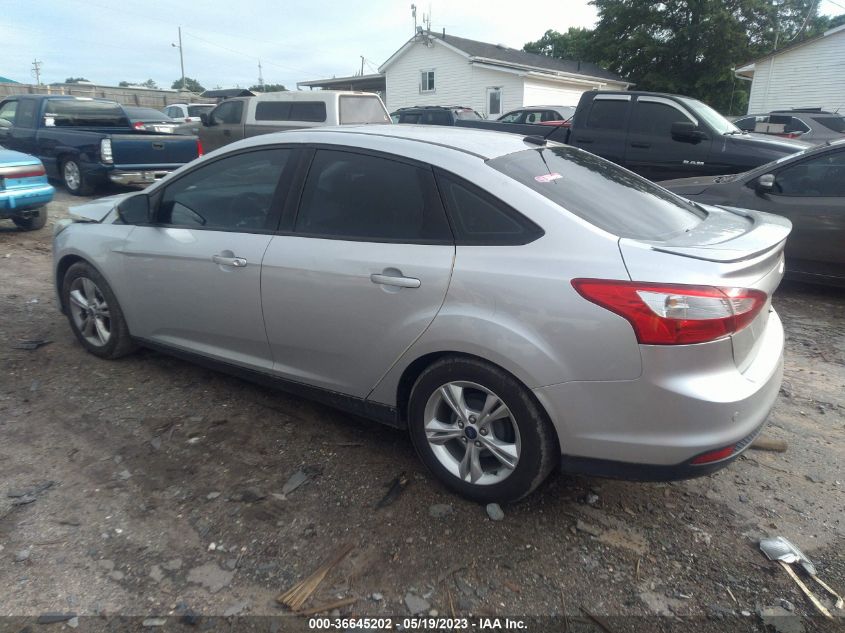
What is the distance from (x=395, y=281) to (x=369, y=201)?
0.52m

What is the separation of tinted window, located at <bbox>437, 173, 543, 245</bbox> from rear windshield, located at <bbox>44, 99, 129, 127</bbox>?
11200 millimetres

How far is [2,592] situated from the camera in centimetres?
247

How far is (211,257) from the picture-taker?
12.0ft

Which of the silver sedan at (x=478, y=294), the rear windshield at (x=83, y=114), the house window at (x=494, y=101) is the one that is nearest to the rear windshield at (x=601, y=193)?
the silver sedan at (x=478, y=294)

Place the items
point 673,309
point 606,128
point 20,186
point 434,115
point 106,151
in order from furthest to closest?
point 434,115 < point 106,151 < point 606,128 < point 20,186 < point 673,309

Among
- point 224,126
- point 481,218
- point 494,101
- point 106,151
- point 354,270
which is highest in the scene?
point 494,101

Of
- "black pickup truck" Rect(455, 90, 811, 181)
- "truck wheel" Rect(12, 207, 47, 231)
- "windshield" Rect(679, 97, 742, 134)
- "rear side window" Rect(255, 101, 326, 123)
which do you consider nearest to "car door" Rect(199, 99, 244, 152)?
"rear side window" Rect(255, 101, 326, 123)

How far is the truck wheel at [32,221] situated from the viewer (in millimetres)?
8956

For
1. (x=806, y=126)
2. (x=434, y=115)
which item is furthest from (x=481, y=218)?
(x=806, y=126)

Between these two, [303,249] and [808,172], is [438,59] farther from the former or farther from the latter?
[303,249]

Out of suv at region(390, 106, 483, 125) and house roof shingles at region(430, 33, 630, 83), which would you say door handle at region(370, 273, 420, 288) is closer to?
suv at region(390, 106, 483, 125)

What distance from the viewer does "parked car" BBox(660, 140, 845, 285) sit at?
5.88 meters

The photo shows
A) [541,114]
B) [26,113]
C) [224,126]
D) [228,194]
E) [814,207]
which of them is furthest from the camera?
[541,114]

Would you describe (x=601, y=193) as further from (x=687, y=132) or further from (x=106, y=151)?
(x=106, y=151)
